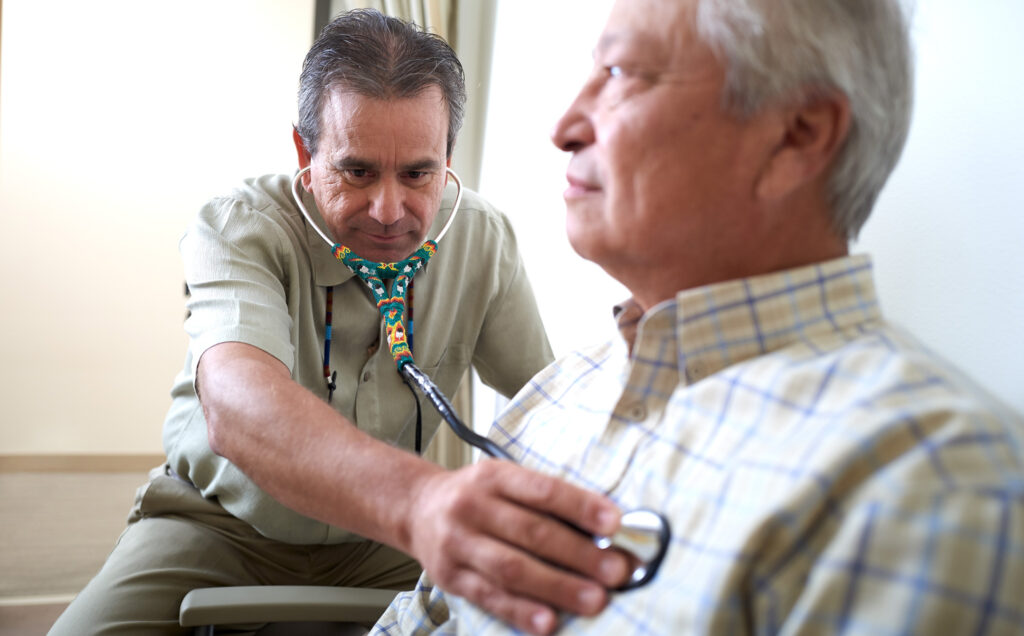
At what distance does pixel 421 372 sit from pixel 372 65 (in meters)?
0.55

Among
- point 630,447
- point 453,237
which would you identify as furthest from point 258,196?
point 630,447

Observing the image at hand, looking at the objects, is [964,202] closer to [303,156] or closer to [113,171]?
[303,156]

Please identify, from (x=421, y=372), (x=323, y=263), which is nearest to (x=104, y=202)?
(x=323, y=263)

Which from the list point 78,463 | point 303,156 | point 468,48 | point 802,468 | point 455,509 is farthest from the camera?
point 78,463

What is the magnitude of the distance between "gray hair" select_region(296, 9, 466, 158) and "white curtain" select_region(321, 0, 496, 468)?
3.36 ft

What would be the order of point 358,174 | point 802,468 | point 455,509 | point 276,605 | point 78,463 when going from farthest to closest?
point 78,463 < point 358,174 < point 276,605 < point 455,509 < point 802,468

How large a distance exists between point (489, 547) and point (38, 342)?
3733 mm

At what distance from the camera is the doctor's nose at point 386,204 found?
1.36 metres

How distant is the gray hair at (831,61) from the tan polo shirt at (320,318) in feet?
2.53

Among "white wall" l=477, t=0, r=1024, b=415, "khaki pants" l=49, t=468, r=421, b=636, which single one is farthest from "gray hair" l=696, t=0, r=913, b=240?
"khaki pants" l=49, t=468, r=421, b=636

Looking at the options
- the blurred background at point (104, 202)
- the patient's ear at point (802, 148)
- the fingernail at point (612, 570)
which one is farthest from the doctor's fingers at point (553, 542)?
the blurred background at point (104, 202)

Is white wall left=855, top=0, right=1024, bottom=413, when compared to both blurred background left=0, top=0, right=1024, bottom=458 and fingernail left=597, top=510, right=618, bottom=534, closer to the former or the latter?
fingernail left=597, top=510, right=618, bottom=534

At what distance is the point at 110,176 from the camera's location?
3.74 metres

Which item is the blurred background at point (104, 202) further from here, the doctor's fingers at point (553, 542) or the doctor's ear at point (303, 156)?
the doctor's fingers at point (553, 542)
